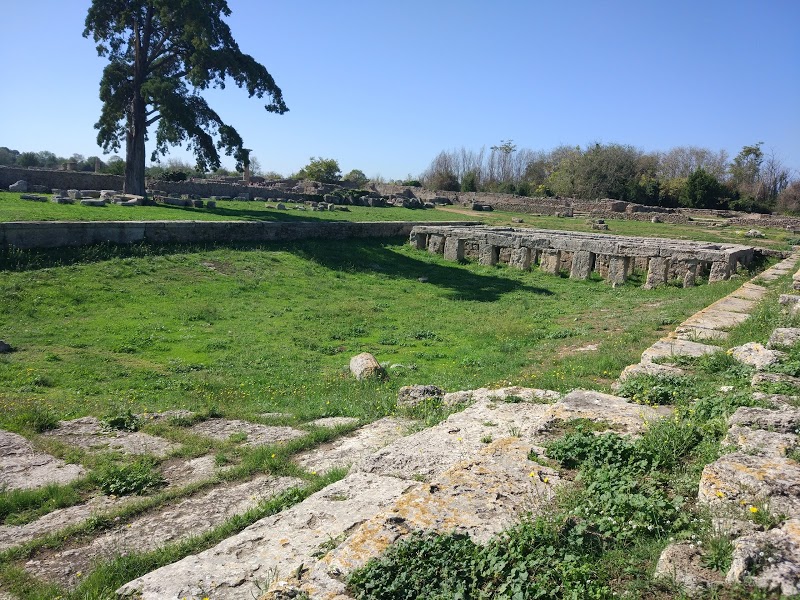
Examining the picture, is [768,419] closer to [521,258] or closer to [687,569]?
[687,569]

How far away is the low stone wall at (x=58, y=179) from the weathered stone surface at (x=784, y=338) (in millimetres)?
28984

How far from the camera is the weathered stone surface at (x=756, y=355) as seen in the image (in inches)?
220

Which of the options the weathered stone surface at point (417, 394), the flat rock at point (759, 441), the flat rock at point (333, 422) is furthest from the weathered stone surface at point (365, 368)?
the flat rock at point (759, 441)

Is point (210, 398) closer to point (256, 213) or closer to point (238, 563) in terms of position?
point (238, 563)

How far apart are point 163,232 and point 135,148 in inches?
477

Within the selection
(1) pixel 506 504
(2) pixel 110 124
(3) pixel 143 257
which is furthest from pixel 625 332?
(2) pixel 110 124

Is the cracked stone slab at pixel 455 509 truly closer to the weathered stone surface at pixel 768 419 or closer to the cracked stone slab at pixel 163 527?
the weathered stone surface at pixel 768 419

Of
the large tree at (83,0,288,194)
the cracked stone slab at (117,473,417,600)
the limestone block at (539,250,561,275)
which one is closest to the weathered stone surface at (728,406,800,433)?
the cracked stone slab at (117,473,417,600)

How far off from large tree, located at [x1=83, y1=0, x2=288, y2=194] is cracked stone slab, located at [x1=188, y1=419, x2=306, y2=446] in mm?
20270

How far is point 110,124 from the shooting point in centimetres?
2592

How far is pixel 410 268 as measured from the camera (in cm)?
1934

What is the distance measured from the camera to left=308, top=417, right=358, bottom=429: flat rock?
6688 millimetres

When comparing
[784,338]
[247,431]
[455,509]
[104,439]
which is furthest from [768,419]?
[104,439]

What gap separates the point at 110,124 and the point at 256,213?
731 cm
